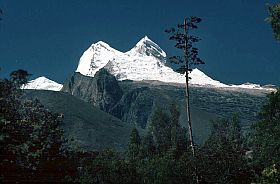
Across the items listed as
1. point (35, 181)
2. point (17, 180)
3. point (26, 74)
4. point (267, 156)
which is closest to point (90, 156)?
point (35, 181)

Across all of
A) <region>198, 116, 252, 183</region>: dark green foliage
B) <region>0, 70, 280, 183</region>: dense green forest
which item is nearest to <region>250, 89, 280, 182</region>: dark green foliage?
<region>0, 70, 280, 183</region>: dense green forest

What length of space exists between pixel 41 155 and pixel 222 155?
54.6 ft

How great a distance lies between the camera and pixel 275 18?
35125 mm

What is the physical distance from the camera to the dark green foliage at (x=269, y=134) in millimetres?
31750

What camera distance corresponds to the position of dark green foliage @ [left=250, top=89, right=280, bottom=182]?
31750 millimetres

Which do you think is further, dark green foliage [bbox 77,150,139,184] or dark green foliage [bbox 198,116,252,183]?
dark green foliage [bbox 198,116,252,183]

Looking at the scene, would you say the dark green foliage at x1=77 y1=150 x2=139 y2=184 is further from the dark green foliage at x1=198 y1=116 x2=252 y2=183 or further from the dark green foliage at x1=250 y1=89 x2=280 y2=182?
the dark green foliage at x1=250 y1=89 x2=280 y2=182

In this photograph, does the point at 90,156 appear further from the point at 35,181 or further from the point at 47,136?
the point at 35,181

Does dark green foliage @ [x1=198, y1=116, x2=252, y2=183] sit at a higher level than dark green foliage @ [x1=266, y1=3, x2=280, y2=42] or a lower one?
lower

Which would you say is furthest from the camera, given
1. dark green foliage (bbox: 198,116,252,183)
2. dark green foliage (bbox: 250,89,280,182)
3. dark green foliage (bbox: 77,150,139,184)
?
dark green foliage (bbox: 198,116,252,183)

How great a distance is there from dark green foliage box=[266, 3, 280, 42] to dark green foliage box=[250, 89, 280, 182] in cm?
519

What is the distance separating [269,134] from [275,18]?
32.3 feet

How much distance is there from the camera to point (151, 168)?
134ft

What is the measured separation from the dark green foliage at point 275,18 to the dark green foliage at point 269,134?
5.19m
